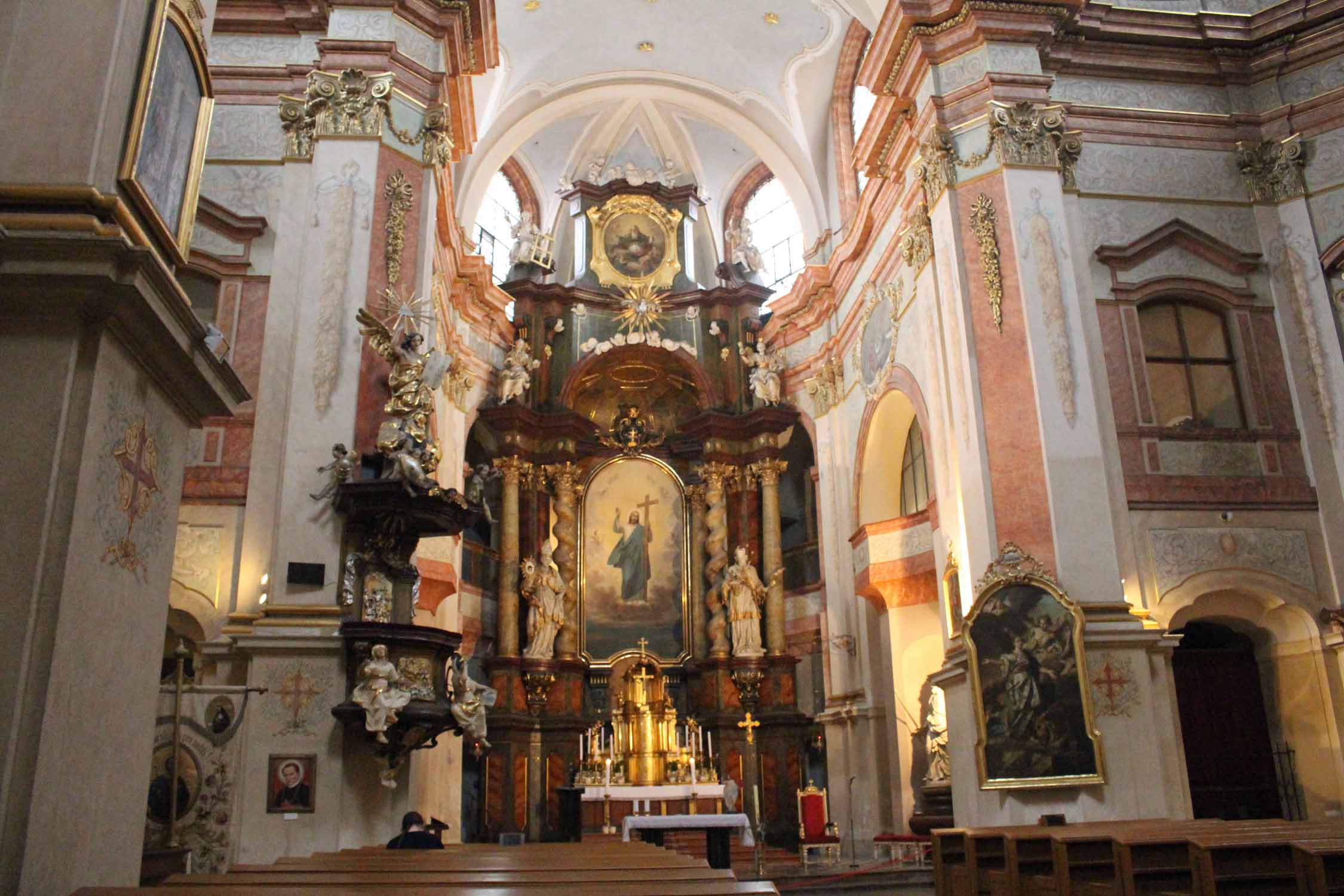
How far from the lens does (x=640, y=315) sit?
19.8 m

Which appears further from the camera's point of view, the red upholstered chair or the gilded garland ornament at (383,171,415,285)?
the red upholstered chair

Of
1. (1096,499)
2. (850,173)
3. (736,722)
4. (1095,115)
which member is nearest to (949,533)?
(1096,499)

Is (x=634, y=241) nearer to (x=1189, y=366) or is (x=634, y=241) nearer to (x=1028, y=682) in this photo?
(x=1189, y=366)

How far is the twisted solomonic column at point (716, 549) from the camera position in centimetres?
1805

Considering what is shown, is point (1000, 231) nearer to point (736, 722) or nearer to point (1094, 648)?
point (1094, 648)

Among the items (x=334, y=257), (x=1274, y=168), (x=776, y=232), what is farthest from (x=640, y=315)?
(x=1274, y=168)

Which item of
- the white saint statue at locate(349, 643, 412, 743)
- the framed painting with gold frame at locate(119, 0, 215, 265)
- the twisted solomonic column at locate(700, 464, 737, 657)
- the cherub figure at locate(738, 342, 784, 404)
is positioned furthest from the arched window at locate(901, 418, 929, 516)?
the framed painting with gold frame at locate(119, 0, 215, 265)

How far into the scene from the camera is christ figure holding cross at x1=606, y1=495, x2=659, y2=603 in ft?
62.0

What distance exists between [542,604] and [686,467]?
378 centimetres

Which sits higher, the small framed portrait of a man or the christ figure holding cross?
the christ figure holding cross

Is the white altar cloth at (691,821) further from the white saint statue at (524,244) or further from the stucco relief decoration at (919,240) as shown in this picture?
the white saint statue at (524,244)

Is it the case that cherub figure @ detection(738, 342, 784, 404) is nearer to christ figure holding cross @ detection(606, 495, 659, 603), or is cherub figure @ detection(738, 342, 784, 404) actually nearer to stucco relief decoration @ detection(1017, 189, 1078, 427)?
→ christ figure holding cross @ detection(606, 495, 659, 603)

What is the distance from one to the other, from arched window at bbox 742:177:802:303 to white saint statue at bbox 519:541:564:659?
6853mm

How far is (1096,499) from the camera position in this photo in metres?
10.7
